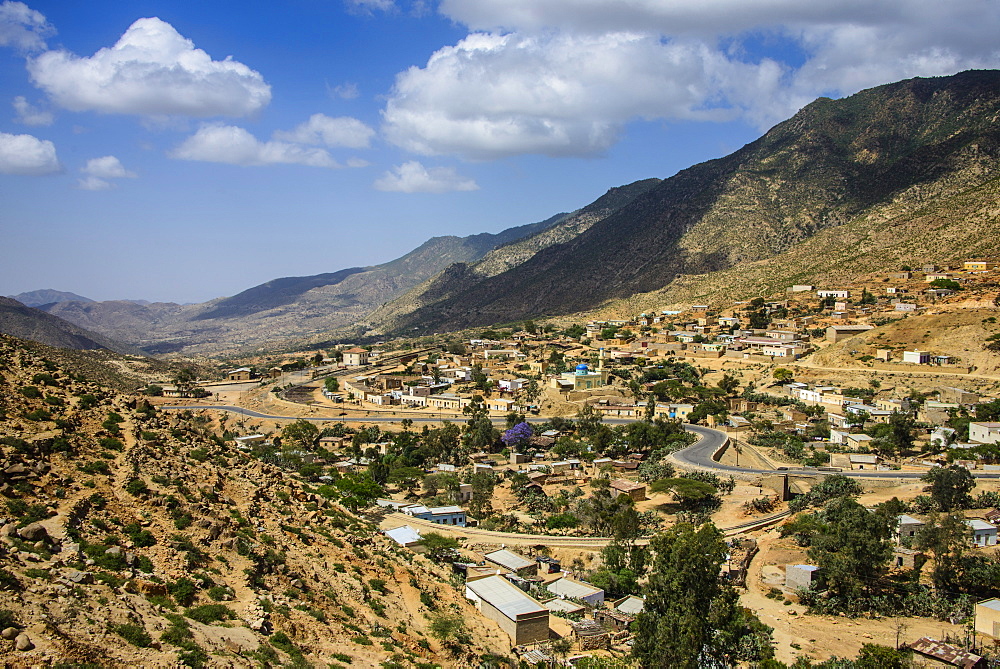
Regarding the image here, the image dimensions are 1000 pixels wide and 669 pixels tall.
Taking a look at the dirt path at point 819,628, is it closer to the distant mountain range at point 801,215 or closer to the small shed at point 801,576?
the small shed at point 801,576

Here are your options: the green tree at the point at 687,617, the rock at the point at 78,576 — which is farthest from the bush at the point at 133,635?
the green tree at the point at 687,617

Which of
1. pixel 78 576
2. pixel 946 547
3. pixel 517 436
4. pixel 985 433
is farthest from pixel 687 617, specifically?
pixel 517 436

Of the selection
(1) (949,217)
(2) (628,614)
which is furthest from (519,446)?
(1) (949,217)

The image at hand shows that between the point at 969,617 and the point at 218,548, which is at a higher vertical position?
the point at 218,548

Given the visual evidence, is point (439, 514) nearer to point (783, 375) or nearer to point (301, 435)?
point (301, 435)

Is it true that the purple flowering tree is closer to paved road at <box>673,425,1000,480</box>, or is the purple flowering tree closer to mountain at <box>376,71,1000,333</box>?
paved road at <box>673,425,1000,480</box>

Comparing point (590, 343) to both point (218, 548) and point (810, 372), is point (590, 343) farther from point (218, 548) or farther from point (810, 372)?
point (218, 548)

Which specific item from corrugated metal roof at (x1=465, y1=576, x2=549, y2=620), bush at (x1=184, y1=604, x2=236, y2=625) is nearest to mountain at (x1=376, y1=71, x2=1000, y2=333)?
corrugated metal roof at (x1=465, y1=576, x2=549, y2=620)
